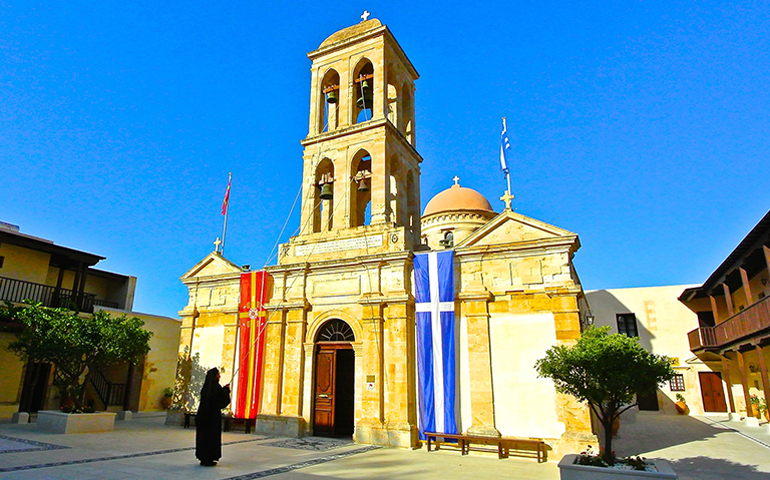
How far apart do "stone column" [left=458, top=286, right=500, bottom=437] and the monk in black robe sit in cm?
623

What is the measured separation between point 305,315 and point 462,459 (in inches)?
255

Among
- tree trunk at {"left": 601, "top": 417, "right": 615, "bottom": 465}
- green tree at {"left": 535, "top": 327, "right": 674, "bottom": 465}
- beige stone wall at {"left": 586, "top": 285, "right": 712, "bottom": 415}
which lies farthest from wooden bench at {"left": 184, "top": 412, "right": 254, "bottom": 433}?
beige stone wall at {"left": 586, "top": 285, "right": 712, "bottom": 415}

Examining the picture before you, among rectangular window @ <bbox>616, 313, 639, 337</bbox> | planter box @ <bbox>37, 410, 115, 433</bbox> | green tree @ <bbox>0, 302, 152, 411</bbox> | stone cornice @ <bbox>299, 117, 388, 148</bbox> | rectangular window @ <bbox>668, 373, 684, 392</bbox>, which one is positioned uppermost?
stone cornice @ <bbox>299, 117, 388, 148</bbox>

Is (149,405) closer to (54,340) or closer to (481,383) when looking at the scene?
(54,340)

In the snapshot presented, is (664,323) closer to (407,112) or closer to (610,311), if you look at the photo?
(610,311)

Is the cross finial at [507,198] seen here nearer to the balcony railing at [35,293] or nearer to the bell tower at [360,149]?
the bell tower at [360,149]

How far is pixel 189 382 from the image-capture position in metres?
16.7

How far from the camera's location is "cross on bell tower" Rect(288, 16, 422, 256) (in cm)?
1550

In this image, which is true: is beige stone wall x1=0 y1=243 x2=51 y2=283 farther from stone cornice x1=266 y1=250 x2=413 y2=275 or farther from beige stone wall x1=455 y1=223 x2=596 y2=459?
beige stone wall x1=455 y1=223 x2=596 y2=459

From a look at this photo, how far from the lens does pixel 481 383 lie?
12.4 m

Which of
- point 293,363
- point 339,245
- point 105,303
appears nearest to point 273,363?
point 293,363

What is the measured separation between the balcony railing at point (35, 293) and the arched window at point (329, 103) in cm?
1147

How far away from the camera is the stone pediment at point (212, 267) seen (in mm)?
17188

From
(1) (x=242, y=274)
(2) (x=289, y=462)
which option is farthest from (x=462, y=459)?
(1) (x=242, y=274)
